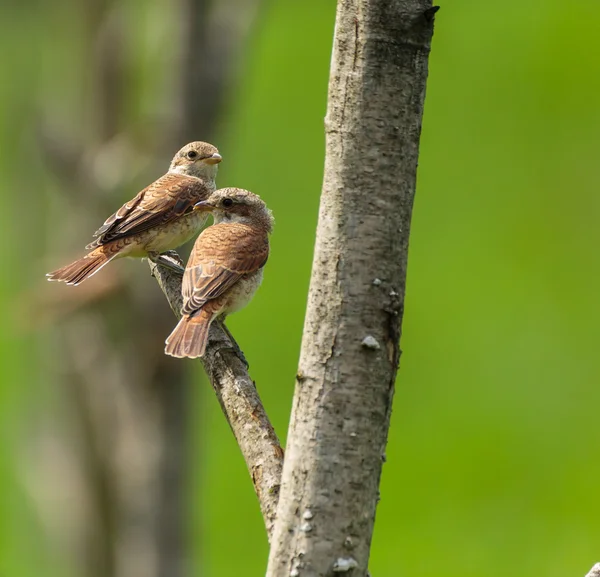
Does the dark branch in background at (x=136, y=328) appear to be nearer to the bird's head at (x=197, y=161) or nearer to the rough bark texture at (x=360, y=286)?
the bird's head at (x=197, y=161)

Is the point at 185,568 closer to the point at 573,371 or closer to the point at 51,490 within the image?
the point at 51,490

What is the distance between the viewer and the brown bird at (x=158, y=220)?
213 inches

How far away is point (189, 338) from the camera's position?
4094 mm

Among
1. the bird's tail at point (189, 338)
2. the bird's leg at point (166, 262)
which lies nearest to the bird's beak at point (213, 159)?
the bird's leg at point (166, 262)

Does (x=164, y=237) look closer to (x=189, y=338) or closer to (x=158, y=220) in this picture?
(x=158, y=220)

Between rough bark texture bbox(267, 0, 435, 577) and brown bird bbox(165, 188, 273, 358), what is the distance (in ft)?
4.66

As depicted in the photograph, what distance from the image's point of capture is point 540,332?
16.4 metres

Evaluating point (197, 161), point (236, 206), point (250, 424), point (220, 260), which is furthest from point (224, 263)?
point (250, 424)

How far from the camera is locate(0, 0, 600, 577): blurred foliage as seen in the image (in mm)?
13008

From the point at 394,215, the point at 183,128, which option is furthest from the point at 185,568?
the point at 394,215

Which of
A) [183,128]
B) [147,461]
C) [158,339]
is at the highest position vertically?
[183,128]

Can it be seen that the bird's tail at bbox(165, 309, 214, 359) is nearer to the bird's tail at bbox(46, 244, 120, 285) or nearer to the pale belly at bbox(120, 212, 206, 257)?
the bird's tail at bbox(46, 244, 120, 285)

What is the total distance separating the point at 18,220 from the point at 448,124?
9289mm

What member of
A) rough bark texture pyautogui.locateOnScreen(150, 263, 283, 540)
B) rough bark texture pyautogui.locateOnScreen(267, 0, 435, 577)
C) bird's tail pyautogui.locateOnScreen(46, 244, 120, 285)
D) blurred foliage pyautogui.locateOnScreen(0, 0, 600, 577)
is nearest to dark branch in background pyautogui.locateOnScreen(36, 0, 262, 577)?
blurred foliage pyautogui.locateOnScreen(0, 0, 600, 577)
